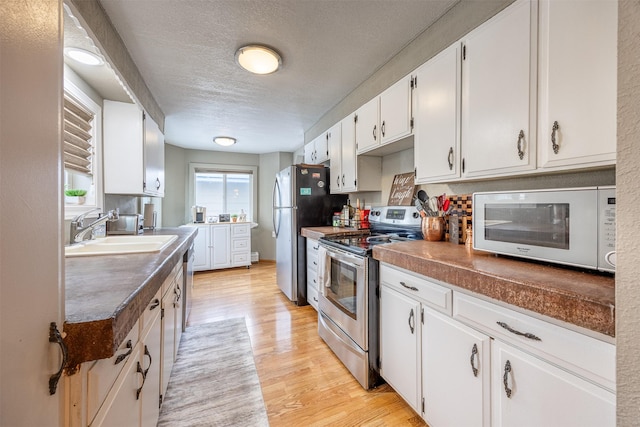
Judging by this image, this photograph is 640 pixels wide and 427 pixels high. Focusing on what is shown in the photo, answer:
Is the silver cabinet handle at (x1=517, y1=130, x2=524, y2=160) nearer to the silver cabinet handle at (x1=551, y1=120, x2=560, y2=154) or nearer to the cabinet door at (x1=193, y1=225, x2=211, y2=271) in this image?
the silver cabinet handle at (x1=551, y1=120, x2=560, y2=154)

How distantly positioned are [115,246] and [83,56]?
122 cm

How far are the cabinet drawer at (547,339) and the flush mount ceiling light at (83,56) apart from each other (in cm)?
248

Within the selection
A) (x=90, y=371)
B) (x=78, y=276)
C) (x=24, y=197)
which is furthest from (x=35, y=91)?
(x=78, y=276)

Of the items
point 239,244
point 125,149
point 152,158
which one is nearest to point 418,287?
point 125,149

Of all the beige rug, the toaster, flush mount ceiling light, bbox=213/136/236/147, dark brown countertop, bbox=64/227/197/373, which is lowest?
the beige rug

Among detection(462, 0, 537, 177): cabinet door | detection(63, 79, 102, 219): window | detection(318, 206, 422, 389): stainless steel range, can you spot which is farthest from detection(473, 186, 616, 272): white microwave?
detection(63, 79, 102, 219): window

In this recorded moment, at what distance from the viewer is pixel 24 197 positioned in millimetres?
419

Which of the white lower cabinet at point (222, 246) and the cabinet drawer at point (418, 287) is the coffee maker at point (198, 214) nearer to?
the white lower cabinet at point (222, 246)

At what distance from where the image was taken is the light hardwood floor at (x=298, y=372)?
143cm

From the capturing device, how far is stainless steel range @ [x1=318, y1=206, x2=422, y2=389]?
161cm

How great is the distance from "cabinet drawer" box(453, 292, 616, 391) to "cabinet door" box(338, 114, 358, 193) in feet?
5.54

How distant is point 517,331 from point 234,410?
4.97 feet

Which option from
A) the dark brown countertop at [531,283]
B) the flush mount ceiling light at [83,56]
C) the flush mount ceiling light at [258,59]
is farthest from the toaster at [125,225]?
the dark brown countertop at [531,283]

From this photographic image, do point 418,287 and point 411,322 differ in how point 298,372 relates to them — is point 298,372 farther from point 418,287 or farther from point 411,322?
point 418,287
